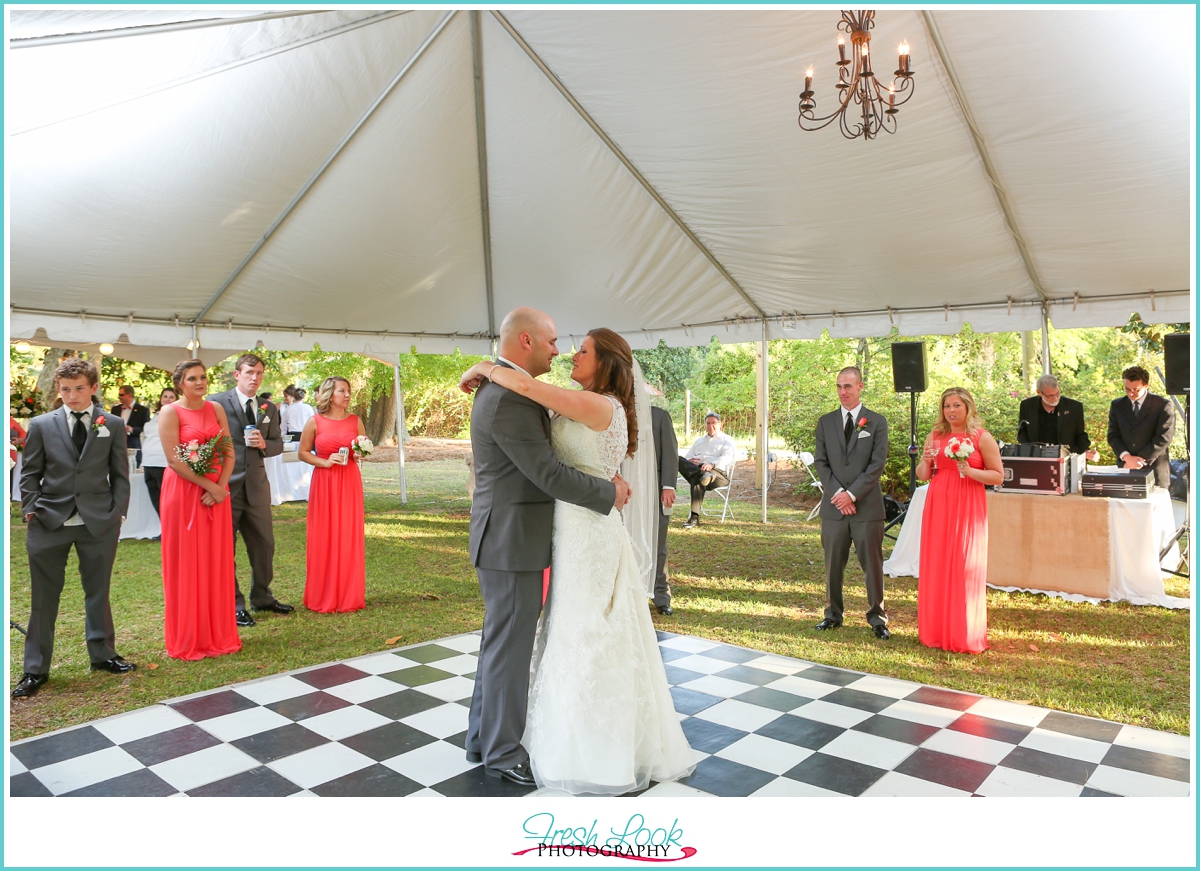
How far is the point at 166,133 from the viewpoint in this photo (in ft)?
19.4

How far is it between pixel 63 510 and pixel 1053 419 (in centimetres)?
861

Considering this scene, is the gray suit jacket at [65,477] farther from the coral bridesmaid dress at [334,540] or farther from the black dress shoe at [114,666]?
the coral bridesmaid dress at [334,540]

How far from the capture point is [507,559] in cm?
316

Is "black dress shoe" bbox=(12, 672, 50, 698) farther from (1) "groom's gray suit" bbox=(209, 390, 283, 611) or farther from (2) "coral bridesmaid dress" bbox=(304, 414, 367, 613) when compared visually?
(2) "coral bridesmaid dress" bbox=(304, 414, 367, 613)

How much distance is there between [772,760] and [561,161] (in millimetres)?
6014

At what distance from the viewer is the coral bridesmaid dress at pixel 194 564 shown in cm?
489

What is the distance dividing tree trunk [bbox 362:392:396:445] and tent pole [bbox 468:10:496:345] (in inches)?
667

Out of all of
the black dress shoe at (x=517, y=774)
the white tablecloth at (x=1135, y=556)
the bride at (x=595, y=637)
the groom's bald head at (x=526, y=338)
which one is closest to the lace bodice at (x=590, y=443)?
the bride at (x=595, y=637)

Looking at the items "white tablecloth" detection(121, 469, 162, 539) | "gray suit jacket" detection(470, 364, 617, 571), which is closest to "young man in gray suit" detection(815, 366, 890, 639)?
"gray suit jacket" detection(470, 364, 617, 571)

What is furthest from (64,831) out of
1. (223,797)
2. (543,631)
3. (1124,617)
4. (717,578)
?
(1124,617)

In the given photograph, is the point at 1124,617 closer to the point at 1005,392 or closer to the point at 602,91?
the point at 602,91

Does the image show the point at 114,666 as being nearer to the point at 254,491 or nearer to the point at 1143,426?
the point at 254,491

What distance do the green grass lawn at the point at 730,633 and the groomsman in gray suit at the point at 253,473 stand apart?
0.84 ft

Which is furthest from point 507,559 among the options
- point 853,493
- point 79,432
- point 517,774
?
point 853,493
